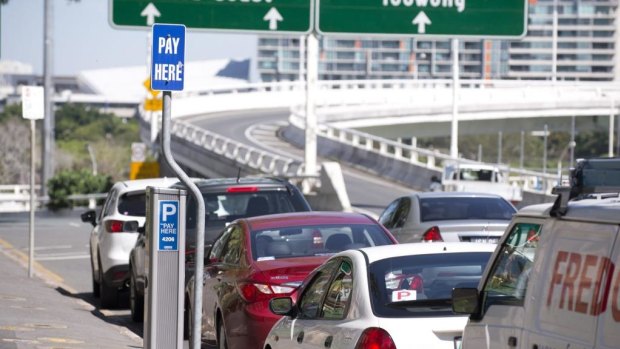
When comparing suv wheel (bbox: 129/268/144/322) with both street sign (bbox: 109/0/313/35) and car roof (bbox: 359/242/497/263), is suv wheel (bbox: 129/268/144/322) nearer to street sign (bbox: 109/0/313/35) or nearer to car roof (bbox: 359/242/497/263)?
street sign (bbox: 109/0/313/35)

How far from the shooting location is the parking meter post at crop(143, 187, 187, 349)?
9.34 meters

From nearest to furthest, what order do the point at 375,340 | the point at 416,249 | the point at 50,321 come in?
the point at 375,340 < the point at 416,249 < the point at 50,321

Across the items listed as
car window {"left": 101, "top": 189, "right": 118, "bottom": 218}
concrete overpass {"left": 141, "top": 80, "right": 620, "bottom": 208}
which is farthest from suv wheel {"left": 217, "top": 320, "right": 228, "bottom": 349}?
concrete overpass {"left": 141, "top": 80, "right": 620, "bottom": 208}

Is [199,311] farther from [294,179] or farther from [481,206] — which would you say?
[294,179]

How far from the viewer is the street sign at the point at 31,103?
67.5 feet

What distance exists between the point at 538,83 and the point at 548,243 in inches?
3661

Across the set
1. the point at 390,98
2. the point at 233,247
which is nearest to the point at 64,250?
the point at 233,247

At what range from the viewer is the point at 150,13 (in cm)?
2252

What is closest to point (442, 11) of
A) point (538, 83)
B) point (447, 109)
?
point (447, 109)

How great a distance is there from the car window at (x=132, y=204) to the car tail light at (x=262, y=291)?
24.1 feet

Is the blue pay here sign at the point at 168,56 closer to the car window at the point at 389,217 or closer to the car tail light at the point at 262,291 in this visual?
the car tail light at the point at 262,291

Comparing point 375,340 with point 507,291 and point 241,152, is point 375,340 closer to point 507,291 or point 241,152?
point 507,291

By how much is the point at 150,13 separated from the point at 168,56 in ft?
43.1

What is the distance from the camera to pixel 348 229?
1251cm
